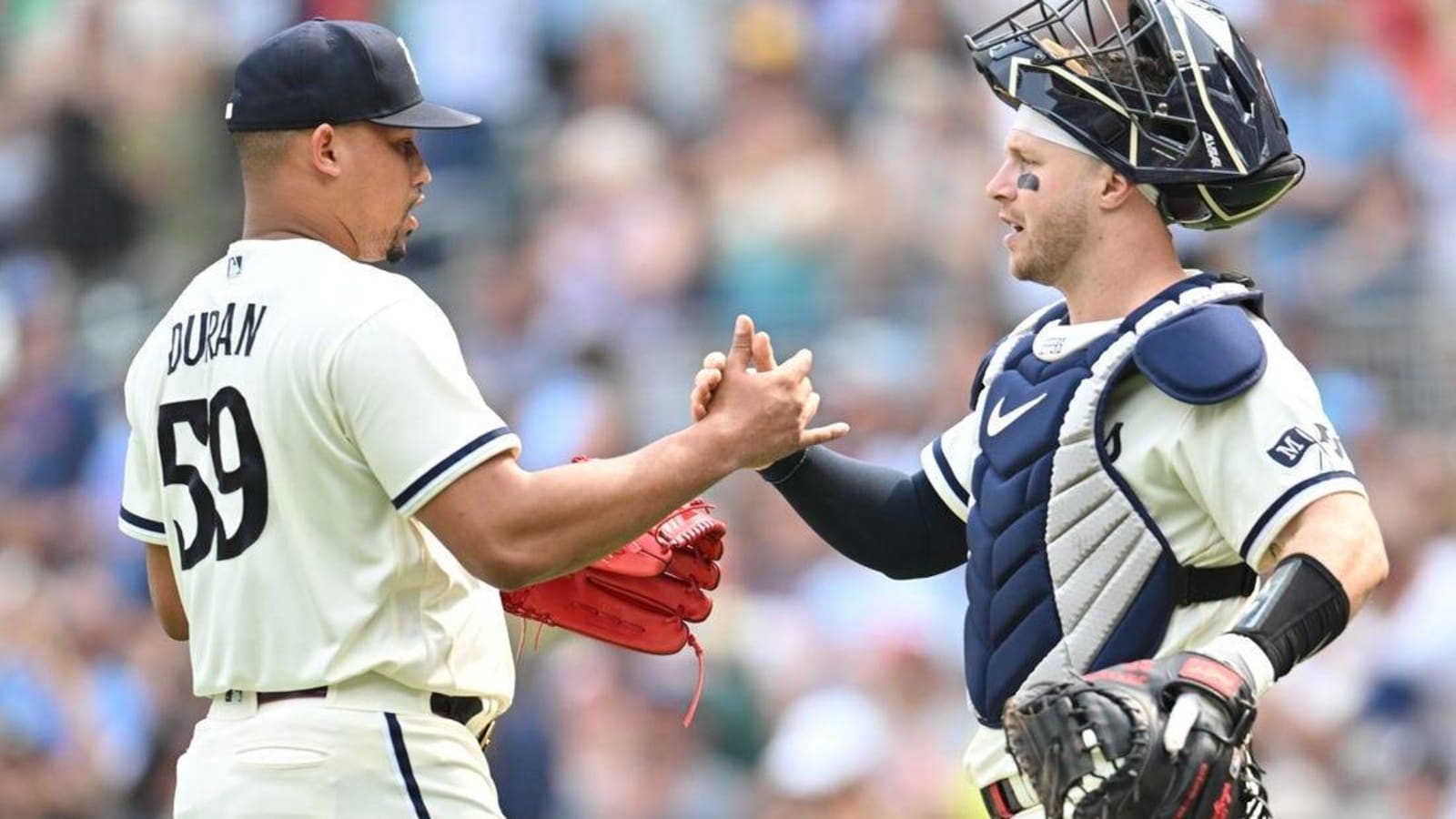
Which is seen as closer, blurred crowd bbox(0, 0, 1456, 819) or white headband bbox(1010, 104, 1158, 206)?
white headband bbox(1010, 104, 1158, 206)

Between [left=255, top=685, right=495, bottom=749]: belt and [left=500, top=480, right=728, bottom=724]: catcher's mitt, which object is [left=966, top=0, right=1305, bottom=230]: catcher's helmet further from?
[left=255, top=685, right=495, bottom=749]: belt

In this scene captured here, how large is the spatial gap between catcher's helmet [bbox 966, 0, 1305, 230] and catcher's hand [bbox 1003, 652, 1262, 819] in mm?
971

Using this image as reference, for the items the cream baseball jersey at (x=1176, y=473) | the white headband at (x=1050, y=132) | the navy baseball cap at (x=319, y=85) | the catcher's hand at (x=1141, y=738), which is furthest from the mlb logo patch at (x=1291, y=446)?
the navy baseball cap at (x=319, y=85)

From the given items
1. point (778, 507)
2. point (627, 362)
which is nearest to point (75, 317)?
point (627, 362)

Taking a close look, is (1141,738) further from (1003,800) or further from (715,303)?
(715,303)

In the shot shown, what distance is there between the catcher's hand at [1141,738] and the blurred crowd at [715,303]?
450 cm

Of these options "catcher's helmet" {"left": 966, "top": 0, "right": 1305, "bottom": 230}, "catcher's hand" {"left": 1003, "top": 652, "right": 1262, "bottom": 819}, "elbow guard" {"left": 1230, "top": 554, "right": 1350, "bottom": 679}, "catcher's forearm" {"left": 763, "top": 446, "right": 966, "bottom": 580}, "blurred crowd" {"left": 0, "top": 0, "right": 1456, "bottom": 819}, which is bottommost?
"blurred crowd" {"left": 0, "top": 0, "right": 1456, "bottom": 819}

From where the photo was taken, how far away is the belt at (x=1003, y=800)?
171 inches

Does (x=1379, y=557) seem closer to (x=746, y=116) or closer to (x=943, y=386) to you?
(x=943, y=386)

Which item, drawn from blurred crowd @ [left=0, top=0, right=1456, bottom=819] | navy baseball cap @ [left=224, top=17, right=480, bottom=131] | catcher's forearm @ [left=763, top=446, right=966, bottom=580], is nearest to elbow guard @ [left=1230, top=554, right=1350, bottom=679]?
catcher's forearm @ [left=763, top=446, right=966, bottom=580]

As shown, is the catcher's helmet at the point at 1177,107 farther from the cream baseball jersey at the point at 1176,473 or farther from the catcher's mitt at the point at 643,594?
the catcher's mitt at the point at 643,594

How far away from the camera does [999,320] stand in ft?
30.5

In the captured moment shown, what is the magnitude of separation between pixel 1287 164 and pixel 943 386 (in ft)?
16.2

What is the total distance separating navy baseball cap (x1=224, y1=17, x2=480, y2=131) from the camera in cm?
432
